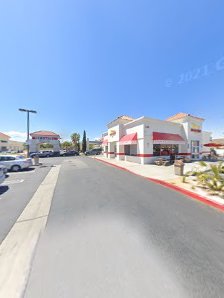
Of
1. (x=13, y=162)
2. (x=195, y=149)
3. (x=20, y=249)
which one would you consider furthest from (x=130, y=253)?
(x=195, y=149)

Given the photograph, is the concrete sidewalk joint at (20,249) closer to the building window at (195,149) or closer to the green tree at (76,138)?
the building window at (195,149)

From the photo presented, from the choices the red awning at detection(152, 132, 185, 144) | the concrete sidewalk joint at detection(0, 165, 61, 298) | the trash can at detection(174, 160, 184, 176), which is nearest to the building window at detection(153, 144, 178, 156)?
the red awning at detection(152, 132, 185, 144)

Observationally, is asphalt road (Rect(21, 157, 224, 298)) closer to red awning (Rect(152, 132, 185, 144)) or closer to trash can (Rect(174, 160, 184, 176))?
trash can (Rect(174, 160, 184, 176))

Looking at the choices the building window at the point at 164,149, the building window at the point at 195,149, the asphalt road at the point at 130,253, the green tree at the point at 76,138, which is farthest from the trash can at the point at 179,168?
the green tree at the point at 76,138

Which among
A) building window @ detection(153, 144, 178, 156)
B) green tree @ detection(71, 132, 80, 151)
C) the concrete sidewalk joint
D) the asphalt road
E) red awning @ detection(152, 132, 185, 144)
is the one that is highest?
green tree @ detection(71, 132, 80, 151)

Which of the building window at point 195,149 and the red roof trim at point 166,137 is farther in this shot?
the building window at point 195,149

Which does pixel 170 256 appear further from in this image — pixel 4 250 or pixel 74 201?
pixel 74 201

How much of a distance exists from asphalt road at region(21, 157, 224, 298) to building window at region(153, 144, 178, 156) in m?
14.5

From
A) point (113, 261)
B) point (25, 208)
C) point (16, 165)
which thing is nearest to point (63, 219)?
point (25, 208)

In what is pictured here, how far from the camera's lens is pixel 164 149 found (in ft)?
68.5

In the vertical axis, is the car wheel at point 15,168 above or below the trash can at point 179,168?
below

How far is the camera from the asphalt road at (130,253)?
90.6 inches

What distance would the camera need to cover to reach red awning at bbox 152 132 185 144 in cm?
1888

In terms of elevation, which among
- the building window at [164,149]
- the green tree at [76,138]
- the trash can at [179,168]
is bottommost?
the trash can at [179,168]
